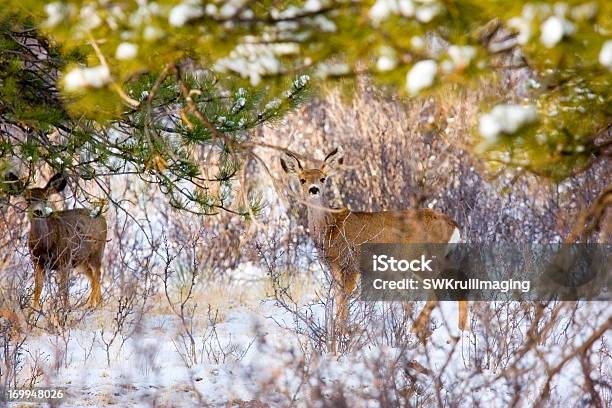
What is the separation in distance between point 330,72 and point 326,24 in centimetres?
49

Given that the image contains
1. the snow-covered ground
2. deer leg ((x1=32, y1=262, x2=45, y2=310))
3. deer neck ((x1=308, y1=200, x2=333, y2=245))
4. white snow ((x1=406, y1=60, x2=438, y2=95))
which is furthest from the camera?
deer neck ((x1=308, y1=200, x2=333, y2=245))

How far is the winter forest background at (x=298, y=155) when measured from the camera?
11.0 ft

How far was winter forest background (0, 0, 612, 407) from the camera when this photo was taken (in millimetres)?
3355

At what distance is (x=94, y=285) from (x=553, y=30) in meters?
7.55

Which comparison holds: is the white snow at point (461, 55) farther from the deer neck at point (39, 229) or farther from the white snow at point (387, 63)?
the deer neck at point (39, 229)

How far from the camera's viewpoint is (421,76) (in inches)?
120

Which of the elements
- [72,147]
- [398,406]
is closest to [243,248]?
[72,147]

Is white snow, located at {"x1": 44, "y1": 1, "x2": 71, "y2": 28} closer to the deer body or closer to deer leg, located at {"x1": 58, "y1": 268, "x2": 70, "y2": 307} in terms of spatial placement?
deer leg, located at {"x1": 58, "y1": 268, "x2": 70, "y2": 307}

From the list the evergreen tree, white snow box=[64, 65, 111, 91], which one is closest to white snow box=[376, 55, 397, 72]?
the evergreen tree

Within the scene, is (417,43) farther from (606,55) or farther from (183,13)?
(183,13)

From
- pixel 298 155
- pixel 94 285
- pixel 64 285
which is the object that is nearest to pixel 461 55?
pixel 298 155

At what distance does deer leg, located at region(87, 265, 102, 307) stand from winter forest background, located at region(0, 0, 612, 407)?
516 mm

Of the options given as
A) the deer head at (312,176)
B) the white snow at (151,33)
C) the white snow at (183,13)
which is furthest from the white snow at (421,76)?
the deer head at (312,176)

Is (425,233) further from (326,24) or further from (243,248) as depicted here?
(326,24)
